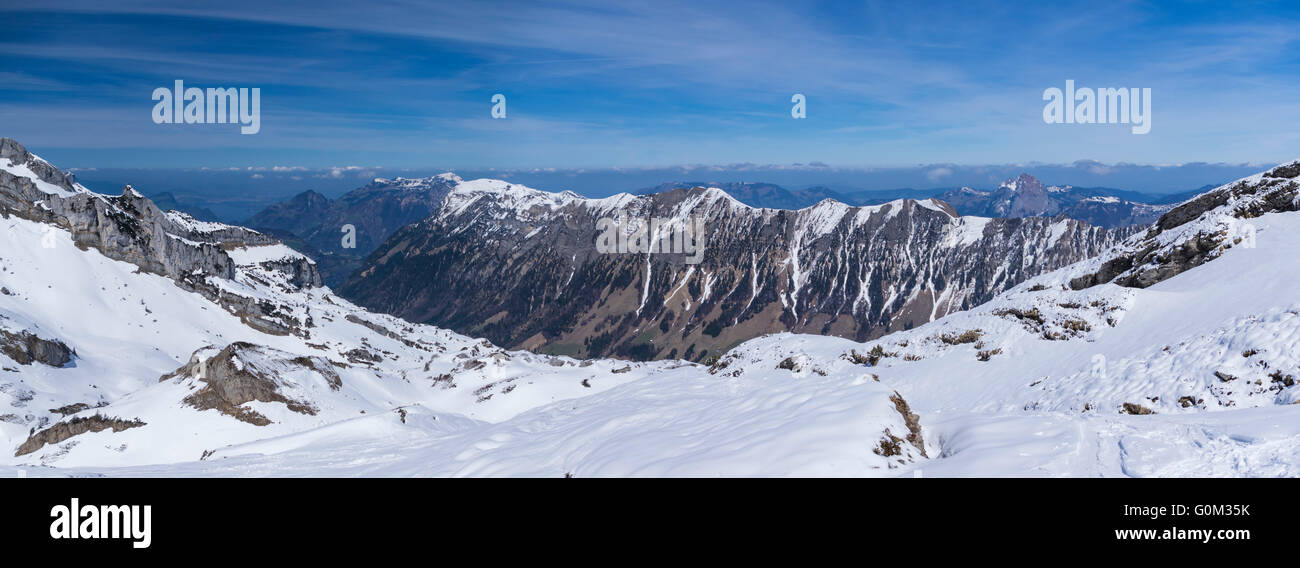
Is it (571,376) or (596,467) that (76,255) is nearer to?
(571,376)

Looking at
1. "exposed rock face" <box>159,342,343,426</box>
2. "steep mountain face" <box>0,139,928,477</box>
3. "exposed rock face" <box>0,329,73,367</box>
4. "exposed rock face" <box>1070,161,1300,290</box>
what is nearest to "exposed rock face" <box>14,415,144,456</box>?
"steep mountain face" <box>0,139,928,477</box>

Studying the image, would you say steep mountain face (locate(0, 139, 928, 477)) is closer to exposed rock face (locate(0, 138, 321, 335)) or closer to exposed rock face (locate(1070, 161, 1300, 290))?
exposed rock face (locate(0, 138, 321, 335))

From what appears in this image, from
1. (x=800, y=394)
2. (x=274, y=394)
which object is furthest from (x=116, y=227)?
(x=800, y=394)

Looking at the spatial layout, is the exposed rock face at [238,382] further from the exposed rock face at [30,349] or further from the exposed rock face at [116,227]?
the exposed rock face at [116,227]

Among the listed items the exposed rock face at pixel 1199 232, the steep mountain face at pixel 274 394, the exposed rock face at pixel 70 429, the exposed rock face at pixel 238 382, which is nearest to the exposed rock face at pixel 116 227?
the steep mountain face at pixel 274 394

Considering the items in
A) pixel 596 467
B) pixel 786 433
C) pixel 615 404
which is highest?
pixel 786 433

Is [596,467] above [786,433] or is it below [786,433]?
→ below
